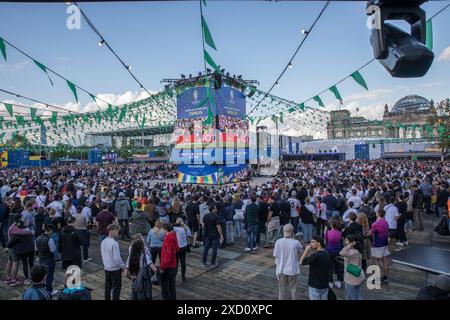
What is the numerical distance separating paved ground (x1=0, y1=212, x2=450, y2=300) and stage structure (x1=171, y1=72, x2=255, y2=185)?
639 inches

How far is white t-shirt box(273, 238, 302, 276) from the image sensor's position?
468 cm

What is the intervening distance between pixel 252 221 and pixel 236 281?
2291 millimetres

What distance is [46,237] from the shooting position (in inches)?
220

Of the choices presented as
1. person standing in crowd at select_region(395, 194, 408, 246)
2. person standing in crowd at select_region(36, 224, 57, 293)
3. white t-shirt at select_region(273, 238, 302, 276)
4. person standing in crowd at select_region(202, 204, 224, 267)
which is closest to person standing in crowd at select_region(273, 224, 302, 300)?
white t-shirt at select_region(273, 238, 302, 276)

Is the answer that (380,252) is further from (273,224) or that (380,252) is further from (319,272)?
(273,224)

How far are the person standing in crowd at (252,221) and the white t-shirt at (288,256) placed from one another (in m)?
3.53

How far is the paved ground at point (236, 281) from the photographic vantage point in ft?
18.6

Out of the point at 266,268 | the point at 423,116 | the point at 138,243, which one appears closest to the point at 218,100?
the point at 266,268

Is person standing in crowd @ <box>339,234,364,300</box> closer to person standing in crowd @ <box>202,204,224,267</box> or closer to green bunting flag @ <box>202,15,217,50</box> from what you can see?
person standing in crowd @ <box>202,204,224,267</box>

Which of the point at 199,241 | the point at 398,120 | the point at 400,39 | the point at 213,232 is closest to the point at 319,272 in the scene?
the point at 400,39

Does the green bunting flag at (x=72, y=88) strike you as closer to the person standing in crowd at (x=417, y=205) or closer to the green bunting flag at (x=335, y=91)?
the green bunting flag at (x=335, y=91)

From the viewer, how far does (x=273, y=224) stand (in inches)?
338

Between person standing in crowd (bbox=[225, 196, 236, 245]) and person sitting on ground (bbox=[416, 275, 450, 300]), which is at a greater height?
person sitting on ground (bbox=[416, 275, 450, 300])
